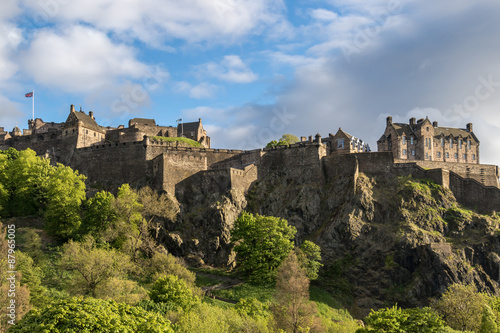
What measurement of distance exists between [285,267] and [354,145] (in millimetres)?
33751

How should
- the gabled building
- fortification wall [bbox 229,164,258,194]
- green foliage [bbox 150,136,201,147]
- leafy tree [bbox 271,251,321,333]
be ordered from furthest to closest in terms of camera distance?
green foliage [bbox 150,136,201,147]
the gabled building
fortification wall [bbox 229,164,258,194]
leafy tree [bbox 271,251,321,333]

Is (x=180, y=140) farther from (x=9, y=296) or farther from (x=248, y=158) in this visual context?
(x=9, y=296)

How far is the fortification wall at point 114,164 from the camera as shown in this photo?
77.2 meters

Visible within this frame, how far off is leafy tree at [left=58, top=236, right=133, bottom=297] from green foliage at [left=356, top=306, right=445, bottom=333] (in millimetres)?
24227

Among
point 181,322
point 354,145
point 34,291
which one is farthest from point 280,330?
point 354,145

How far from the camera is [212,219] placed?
227ft

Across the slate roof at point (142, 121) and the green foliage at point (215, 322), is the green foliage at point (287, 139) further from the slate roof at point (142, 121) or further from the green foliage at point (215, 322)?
the green foliage at point (215, 322)

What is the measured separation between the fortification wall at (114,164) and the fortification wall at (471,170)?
122 feet

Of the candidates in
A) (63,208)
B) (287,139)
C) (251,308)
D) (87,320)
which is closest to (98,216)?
(63,208)

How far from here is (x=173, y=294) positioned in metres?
48.3

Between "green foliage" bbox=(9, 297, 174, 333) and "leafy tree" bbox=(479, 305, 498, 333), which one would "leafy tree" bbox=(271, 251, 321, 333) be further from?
"green foliage" bbox=(9, 297, 174, 333)

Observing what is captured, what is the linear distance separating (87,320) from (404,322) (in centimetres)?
2823

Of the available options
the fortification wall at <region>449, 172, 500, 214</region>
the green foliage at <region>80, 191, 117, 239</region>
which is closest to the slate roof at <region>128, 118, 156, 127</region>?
the green foliage at <region>80, 191, 117, 239</region>

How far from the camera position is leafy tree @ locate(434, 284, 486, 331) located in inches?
1981
